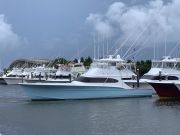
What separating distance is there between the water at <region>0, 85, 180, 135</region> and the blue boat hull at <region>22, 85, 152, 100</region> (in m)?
1.44

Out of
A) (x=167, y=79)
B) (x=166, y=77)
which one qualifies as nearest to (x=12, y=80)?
(x=166, y=77)

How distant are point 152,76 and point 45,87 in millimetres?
17579

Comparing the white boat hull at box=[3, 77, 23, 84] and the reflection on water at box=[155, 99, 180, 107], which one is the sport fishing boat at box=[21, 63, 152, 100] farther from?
the white boat hull at box=[3, 77, 23, 84]

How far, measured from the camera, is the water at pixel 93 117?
39875 mm

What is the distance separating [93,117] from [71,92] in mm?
18357

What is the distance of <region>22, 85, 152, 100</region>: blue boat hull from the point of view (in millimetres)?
66125

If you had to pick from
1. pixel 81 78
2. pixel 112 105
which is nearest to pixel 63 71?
pixel 81 78

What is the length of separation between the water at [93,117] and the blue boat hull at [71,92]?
144 centimetres

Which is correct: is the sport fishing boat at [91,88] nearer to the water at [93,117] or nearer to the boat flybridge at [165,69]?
the water at [93,117]

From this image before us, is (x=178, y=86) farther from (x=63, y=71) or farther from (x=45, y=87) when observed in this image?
(x=63, y=71)

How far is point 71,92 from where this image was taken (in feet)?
220

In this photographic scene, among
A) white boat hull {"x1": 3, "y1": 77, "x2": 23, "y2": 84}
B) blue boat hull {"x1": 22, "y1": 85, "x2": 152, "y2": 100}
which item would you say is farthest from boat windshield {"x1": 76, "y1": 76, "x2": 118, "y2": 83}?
white boat hull {"x1": 3, "y1": 77, "x2": 23, "y2": 84}

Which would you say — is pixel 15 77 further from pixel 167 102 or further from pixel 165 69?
pixel 167 102

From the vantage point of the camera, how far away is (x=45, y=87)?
65688 millimetres
